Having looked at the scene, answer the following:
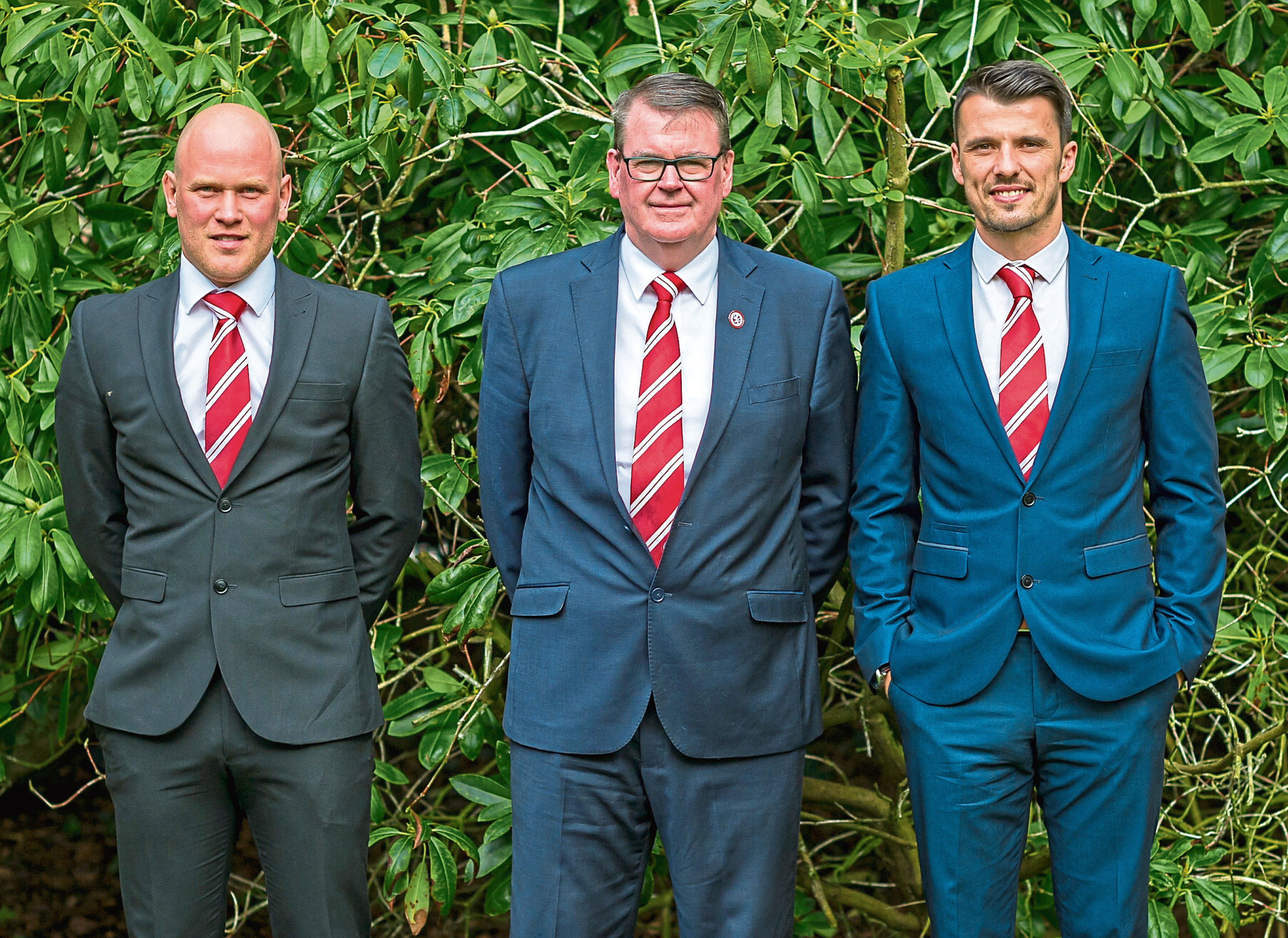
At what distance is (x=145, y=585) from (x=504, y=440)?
0.62m

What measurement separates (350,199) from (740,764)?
1.63 meters

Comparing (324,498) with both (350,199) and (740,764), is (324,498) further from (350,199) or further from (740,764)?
(350,199)

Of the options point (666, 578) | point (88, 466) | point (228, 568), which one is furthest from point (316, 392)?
point (666, 578)

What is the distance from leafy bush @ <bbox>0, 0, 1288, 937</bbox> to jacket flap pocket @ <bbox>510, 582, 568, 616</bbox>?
46 cm

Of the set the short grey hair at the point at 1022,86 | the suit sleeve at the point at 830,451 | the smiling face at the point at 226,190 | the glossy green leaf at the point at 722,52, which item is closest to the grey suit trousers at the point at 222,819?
the smiling face at the point at 226,190

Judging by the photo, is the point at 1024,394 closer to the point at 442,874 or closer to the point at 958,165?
the point at 958,165

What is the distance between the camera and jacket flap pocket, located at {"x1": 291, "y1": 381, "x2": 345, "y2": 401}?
2375 mm

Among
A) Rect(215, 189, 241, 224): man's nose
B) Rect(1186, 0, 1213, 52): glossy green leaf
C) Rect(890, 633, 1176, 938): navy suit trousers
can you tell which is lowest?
Rect(890, 633, 1176, 938): navy suit trousers

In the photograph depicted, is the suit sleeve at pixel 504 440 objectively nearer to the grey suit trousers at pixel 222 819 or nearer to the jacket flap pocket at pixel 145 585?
the grey suit trousers at pixel 222 819

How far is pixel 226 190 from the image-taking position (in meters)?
2.35

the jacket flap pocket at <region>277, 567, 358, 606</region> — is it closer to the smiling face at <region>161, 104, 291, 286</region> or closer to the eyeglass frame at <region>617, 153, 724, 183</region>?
the smiling face at <region>161, 104, 291, 286</region>

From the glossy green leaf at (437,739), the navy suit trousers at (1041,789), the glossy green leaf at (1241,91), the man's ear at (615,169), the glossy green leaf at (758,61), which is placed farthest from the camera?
the glossy green leaf at (437,739)

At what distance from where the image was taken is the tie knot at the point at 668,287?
2.38 metres

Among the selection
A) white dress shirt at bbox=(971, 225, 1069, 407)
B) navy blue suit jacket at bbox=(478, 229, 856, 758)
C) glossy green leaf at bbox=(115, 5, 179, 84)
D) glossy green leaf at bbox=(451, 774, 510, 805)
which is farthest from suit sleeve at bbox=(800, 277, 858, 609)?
glossy green leaf at bbox=(115, 5, 179, 84)
